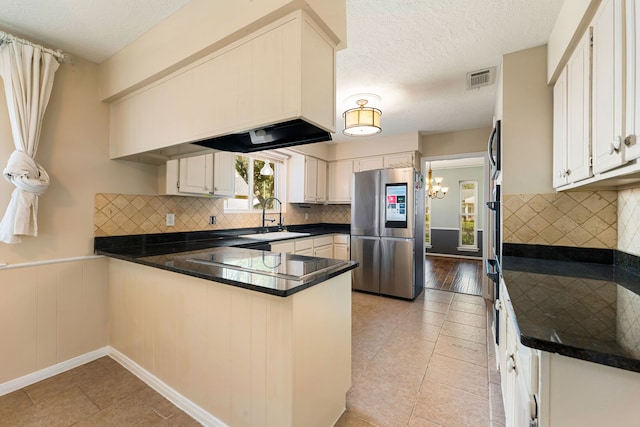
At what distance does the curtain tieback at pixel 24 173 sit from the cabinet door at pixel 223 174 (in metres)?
1.26

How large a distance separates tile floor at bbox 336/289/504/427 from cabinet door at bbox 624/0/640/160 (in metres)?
1.62

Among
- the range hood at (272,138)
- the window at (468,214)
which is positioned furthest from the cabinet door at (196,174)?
the window at (468,214)

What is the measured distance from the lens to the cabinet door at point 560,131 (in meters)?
1.61

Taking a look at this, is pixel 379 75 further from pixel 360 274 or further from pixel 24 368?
pixel 24 368

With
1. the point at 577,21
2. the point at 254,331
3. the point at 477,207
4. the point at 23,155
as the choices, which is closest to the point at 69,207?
the point at 23,155

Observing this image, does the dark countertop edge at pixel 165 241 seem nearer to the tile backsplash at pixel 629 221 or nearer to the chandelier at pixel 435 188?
the tile backsplash at pixel 629 221

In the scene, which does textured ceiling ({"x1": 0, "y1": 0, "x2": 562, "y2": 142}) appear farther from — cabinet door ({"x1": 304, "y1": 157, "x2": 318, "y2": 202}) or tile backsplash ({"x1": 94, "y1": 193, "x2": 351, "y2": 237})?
cabinet door ({"x1": 304, "y1": 157, "x2": 318, "y2": 202})

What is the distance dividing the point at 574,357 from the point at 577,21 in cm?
166

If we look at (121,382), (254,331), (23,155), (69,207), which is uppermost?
(23,155)

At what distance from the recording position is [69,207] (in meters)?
2.10

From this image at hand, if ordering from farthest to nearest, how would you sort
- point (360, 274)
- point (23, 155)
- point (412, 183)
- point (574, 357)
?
1. point (360, 274)
2. point (412, 183)
3. point (23, 155)
4. point (574, 357)

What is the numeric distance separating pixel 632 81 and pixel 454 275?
491 centimetres

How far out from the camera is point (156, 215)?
102 inches

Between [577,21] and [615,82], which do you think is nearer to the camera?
[615,82]
